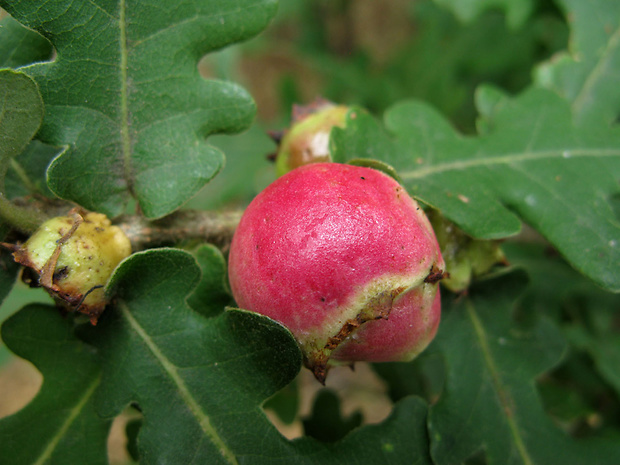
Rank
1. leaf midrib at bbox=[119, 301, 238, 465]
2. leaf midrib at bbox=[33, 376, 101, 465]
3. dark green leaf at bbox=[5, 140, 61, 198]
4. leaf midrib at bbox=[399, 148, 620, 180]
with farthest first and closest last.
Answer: leaf midrib at bbox=[399, 148, 620, 180], dark green leaf at bbox=[5, 140, 61, 198], leaf midrib at bbox=[33, 376, 101, 465], leaf midrib at bbox=[119, 301, 238, 465]

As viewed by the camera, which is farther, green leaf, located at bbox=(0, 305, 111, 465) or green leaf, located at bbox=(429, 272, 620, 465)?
green leaf, located at bbox=(429, 272, 620, 465)

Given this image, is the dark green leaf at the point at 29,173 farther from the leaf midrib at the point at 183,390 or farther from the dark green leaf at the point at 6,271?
the leaf midrib at the point at 183,390

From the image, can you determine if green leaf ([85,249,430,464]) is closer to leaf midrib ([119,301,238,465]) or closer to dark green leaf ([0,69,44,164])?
leaf midrib ([119,301,238,465])

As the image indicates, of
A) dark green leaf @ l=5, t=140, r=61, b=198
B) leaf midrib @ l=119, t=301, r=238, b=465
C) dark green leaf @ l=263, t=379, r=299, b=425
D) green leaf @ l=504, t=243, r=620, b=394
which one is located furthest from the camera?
green leaf @ l=504, t=243, r=620, b=394

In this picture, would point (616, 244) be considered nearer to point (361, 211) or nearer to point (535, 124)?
point (535, 124)

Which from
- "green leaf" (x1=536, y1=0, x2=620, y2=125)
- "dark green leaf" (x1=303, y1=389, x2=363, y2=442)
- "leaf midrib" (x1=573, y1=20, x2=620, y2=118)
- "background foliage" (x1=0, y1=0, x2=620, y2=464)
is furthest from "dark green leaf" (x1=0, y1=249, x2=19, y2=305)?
"leaf midrib" (x1=573, y1=20, x2=620, y2=118)

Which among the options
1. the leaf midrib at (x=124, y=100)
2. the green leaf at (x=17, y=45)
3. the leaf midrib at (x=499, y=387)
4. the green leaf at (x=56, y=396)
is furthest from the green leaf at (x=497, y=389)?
the green leaf at (x=17, y=45)

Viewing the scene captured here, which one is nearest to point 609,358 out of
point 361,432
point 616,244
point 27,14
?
point 616,244

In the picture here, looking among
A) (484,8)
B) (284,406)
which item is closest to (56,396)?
(284,406)
